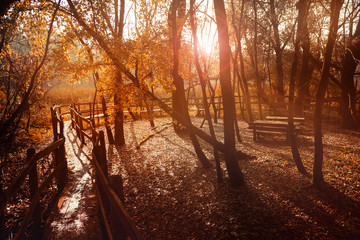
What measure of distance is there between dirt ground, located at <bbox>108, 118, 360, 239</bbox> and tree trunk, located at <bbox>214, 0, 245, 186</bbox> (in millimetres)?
475

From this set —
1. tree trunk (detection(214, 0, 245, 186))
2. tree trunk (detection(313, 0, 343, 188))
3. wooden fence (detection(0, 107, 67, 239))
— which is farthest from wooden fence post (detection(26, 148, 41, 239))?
tree trunk (detection(313, 0, 343, 188))

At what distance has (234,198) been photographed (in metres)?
5.05

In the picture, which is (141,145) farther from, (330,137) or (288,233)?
(330,137)

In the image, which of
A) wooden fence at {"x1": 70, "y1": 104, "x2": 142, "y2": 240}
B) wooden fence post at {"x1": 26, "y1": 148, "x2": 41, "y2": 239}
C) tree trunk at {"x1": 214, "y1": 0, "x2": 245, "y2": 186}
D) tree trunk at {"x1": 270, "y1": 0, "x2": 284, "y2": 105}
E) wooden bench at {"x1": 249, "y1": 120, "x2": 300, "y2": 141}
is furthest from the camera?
tree trunk at {"x1": 270, "y1": 0, "x2": 284, "y2": 105}

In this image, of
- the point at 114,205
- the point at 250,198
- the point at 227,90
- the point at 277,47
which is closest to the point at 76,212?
the point at 114,205

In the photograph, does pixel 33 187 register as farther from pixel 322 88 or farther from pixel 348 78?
pixel 348 78

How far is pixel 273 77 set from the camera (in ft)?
70.3

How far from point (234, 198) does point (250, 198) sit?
365 millimetres

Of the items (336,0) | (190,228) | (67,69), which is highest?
(336,0)

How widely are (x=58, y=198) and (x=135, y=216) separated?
1.96 meters

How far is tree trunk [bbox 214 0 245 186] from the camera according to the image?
4988mm

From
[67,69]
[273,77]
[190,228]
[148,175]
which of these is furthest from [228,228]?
[273,77]

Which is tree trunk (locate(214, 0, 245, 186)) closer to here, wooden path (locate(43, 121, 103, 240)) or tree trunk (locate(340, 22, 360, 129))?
wooden path (locate(43, 121, 103, 240))

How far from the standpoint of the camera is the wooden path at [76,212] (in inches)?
145
